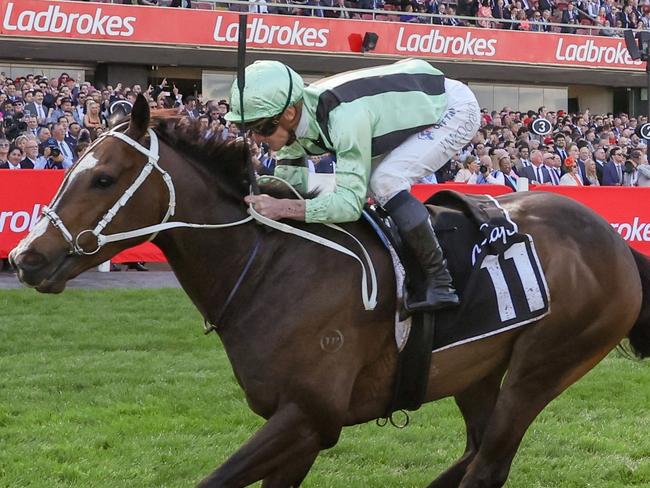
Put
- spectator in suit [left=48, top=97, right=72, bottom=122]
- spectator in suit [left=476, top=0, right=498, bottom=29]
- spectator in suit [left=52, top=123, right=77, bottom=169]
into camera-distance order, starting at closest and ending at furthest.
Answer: spectator in suit [left=52, top=123, right=77, bottom=169] → spectator in suit [left=48, top=97, right=72, bottom=122] → spectator in suit [left=476, top=0, right=498, bottom=29]

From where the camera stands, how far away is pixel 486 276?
4.18m

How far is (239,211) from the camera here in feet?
12.9

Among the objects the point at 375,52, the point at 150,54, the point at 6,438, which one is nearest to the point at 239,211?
the point at 6,438

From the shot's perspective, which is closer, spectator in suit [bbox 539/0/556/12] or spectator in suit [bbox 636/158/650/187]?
spectator in suit [bbox 636/158/650/187]

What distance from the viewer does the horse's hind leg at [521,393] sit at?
4203 millimetres

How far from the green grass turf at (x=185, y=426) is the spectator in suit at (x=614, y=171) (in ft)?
30.9

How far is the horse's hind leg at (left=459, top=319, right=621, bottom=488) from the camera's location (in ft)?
13.8

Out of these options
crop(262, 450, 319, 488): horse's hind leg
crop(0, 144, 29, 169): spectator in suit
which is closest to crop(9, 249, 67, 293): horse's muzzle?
crop(262, 450, 319, 488): horse's hind leg

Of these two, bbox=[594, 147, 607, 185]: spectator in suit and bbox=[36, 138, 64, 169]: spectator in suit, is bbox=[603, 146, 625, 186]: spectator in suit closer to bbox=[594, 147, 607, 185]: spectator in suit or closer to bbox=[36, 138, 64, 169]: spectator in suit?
bbox=[594, 147, 607, 185]: spectator in suit

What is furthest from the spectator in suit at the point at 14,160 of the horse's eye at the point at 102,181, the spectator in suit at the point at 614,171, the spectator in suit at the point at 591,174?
the spectator in suit at the point at 614,171

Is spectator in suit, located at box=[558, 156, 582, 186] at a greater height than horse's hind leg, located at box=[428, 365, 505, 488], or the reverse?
spectator in suit, located at box=[558, 156, 582, 186]

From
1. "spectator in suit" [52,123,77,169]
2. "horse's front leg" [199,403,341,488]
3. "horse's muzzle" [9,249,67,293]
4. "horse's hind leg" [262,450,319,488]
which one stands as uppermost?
"spectator in suit" [52,123,77,169]

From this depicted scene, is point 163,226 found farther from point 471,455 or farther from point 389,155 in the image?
point 471,455

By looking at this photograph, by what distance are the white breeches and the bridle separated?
1.90 feet
